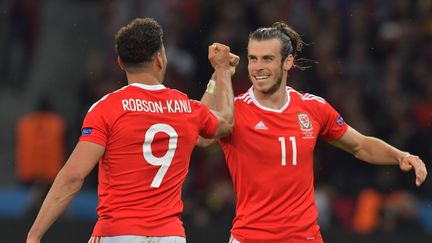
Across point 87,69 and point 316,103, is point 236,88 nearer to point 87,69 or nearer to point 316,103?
point 87,69

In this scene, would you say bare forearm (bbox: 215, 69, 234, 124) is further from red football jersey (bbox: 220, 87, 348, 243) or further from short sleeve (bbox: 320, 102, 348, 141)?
short sleeve (bbox: 320, 102, 348, 141)

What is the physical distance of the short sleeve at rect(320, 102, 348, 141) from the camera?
6531mm

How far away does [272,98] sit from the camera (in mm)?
6398

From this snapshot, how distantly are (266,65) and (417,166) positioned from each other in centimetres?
109

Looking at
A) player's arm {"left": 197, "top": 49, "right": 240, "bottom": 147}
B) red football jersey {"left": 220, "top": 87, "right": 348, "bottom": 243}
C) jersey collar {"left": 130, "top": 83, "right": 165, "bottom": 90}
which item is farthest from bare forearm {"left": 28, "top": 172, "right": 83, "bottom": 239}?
red football jersey {"left": 220, "top": 87, "right": 348, "bottom": 243}

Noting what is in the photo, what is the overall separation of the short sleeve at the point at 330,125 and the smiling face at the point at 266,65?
382mm

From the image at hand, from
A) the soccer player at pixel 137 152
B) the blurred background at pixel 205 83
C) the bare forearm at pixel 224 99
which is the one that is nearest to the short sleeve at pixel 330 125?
the bare forearm at pixel 224 99

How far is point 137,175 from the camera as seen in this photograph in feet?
17.6

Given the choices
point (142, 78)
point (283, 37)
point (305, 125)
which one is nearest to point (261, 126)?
point (305, 125)

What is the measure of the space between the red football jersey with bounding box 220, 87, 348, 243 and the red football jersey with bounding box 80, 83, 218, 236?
85cm

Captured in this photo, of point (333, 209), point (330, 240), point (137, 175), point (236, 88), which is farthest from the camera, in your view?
point (236, 88)

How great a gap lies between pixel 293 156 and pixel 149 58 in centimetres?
128

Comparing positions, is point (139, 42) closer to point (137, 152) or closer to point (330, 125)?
point (137, 152)

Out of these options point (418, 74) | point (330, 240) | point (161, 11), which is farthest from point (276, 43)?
point (161, 11)
